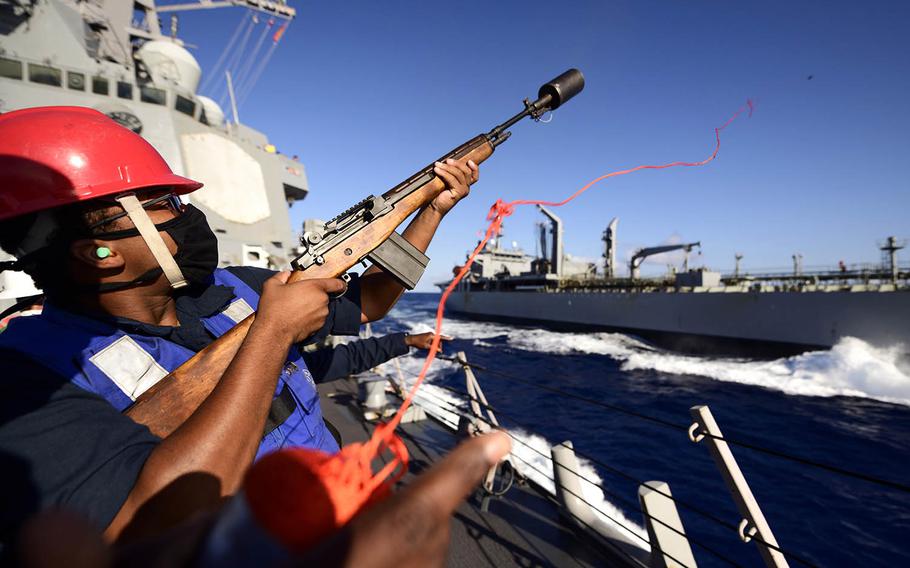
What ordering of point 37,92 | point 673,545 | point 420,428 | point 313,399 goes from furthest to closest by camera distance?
point 37,92
point 420,428
point 673,545
point 313,399

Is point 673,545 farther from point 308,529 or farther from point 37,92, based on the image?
point 37,92

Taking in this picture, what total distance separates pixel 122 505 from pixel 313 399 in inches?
33.8

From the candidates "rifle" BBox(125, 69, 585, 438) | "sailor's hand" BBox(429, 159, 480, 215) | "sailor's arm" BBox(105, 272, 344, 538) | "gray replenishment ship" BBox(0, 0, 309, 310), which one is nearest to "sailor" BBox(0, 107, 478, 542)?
"sailor's arm" BBox(105, 272, 344, 538)

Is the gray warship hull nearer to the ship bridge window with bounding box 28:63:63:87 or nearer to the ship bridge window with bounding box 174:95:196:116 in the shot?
the ship bridge window with bounding box 174:95:196:116

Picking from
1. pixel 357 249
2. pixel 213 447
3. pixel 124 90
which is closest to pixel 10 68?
pixel 124 90

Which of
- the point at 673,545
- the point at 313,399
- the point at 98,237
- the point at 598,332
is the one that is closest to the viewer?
the point at 98,237

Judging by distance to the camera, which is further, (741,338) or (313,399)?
(741,338)

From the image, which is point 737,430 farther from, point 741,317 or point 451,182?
point 741,317

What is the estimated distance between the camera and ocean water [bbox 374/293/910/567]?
536 cm

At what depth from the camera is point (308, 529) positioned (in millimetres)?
400

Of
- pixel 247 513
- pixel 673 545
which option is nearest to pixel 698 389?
pixel 673 545

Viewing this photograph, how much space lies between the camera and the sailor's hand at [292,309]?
1219 millimetres

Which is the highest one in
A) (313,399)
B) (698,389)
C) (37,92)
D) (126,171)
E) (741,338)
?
(37,92)

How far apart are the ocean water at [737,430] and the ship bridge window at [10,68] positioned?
1190 cm
